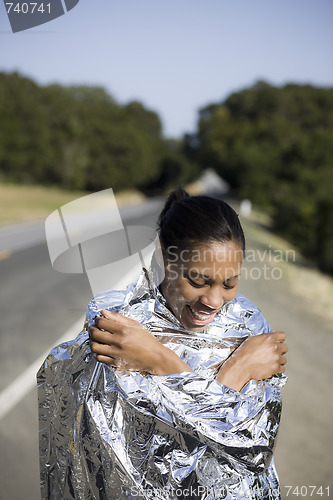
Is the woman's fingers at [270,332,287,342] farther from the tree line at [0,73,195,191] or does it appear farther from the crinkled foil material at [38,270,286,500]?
the tree line at [0,73,195,191]

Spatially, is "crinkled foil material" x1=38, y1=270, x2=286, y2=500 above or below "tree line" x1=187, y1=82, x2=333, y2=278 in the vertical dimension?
above

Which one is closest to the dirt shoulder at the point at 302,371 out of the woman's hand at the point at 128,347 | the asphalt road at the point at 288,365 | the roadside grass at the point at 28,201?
the asphalt road at the point at 288,365

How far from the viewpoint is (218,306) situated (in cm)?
156

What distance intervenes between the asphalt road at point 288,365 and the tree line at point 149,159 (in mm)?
13612

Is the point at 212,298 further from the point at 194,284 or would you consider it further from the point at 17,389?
the point at 17,389

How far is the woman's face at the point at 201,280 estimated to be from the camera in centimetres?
154

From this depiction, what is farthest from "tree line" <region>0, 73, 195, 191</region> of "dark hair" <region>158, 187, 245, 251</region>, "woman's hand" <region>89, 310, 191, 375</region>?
"woman's hand" <region>89, 310, 191, 375</region>

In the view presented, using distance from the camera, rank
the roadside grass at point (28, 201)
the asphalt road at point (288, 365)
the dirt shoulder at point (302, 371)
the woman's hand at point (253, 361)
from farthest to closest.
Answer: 1. the roadside grass at point (28, 201)
2. the dirt shoulder at point (302, 371)
3. the asphalt road at point (288, 365)
4. the woman's hand at point (253, 361)

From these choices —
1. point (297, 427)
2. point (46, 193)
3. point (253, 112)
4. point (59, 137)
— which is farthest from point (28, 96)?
point (253, 112)

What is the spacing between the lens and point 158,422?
146 cm

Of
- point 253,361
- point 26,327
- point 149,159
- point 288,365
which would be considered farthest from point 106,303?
point 149,159

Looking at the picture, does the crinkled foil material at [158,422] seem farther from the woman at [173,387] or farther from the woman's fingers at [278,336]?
the woman's fingers at [278,336]

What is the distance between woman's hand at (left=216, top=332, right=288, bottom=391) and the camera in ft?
5.03

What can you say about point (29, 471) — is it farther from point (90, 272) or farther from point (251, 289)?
point (251, 289)
